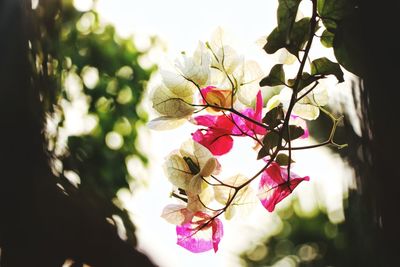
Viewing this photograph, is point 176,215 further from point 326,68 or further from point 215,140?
point 326,68

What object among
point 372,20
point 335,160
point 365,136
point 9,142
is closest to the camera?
point 372,20

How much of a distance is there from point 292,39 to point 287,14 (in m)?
0.02

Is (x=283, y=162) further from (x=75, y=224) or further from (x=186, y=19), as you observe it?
(x=186, y=19)

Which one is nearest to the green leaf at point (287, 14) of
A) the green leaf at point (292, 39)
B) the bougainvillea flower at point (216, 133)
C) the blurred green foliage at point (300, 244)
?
the green leaf at point (292, 39)

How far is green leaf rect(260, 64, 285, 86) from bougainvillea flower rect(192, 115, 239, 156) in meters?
0.06

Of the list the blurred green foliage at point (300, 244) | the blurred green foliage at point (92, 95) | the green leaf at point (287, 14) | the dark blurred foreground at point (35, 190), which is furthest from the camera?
the blurred green foliage at point (300, 244)

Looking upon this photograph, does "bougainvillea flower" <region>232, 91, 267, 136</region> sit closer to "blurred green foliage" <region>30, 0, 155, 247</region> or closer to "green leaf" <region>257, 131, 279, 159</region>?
"green leaf" <region>257, 131, 279, 159</region>

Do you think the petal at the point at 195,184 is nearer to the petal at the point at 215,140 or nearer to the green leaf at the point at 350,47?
the petal at the point at 215,140

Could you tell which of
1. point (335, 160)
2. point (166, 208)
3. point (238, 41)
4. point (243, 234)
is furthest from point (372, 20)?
point (243, 234)

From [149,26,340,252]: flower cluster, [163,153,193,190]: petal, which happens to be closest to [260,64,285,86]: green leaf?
[149,26,340,252]: flower cluster

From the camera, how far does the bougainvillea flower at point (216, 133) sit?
39 cm

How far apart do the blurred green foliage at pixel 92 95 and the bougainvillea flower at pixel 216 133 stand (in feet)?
0.99

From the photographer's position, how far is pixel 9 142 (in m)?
0.58

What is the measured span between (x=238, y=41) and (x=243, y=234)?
614 mm
